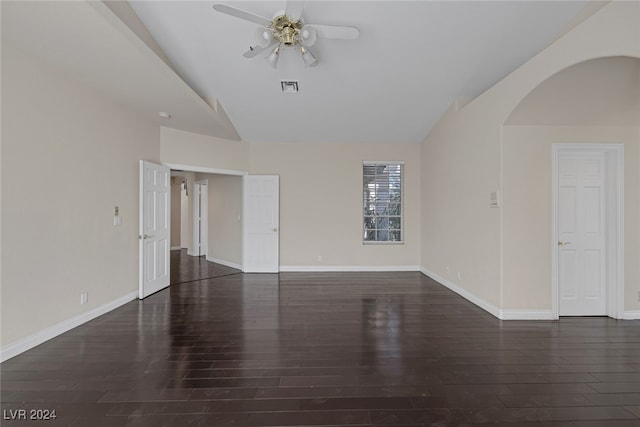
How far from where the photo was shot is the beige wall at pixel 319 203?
6207 millimetres

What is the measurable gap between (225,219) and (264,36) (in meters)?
4.76

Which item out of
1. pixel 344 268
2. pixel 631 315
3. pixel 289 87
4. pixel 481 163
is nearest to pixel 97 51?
pixel 289 87

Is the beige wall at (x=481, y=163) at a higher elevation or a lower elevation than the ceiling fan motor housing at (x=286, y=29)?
lower

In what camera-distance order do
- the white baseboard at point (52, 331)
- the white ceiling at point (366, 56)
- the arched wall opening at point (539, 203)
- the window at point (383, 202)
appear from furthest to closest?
the window at point (383, 202), the arched wall opening at point (539, 203), the white ceiling at point (366, 56), the white baseboard at point (52, 331)

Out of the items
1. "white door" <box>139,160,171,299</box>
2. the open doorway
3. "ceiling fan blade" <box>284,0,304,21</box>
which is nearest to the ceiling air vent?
"ceiling fan blade" <box>284,0,304,21</box>

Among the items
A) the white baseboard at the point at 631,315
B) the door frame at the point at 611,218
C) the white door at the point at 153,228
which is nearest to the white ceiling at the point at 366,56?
the door frame at the point at 611,218

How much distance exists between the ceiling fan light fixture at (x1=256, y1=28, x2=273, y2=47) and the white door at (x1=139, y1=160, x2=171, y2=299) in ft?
8.42

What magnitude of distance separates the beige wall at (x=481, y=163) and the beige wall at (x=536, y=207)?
111 millimetres

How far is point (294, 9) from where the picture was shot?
2.56m

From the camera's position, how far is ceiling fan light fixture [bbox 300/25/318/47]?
9.15 feet

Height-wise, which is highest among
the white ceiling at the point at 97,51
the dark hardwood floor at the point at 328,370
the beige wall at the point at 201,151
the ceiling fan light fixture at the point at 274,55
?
the ceiling fan light fixture at the point at 274,55

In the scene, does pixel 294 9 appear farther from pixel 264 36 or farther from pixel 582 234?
pixel 582 234

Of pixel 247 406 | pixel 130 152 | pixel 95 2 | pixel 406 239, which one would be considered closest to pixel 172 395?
Result: pixel 247 406

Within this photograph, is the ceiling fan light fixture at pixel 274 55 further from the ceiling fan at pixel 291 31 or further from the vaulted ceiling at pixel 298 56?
the vaulted ceiling at pixel 298 56
